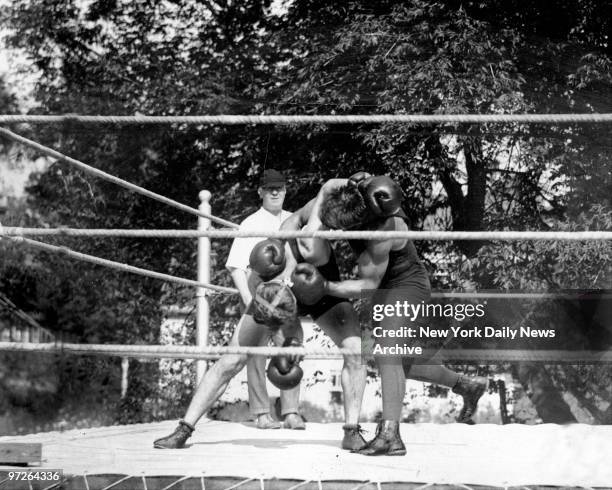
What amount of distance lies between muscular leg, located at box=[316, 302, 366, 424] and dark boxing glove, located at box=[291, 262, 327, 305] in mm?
432

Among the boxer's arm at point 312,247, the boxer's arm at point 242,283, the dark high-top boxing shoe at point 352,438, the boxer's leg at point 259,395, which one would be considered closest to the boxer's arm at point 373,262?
the boxer's arm at point 312,247

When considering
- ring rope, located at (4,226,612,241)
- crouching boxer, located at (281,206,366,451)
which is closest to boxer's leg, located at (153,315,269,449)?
crouching boxer, located at (281,206,366,451)

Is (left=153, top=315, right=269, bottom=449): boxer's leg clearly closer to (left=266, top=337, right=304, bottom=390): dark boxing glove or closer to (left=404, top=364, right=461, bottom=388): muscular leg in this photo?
(left=266, top=337, right=304, bottom=390): dark boxing glove

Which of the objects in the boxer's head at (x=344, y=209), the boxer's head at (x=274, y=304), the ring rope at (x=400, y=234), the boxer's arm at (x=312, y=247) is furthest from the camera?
the boxer's arm at (x=312, y=247)

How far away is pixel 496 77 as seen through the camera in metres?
5.22

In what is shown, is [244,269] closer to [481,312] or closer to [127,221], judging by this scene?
[481,312]

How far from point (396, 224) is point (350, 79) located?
2.98m

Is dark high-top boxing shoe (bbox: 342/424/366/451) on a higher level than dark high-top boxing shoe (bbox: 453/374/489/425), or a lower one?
lower

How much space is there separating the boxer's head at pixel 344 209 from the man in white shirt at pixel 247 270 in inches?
33.5

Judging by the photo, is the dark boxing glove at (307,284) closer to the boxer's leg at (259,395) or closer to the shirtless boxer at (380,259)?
the shirtless boxer at (380,259)

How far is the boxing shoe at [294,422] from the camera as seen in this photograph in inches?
125

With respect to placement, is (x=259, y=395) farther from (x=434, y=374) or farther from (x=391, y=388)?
(x=391, y=388)

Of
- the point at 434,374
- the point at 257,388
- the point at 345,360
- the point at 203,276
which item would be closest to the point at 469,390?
the point at 434,374

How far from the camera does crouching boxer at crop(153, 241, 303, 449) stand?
213 cm
